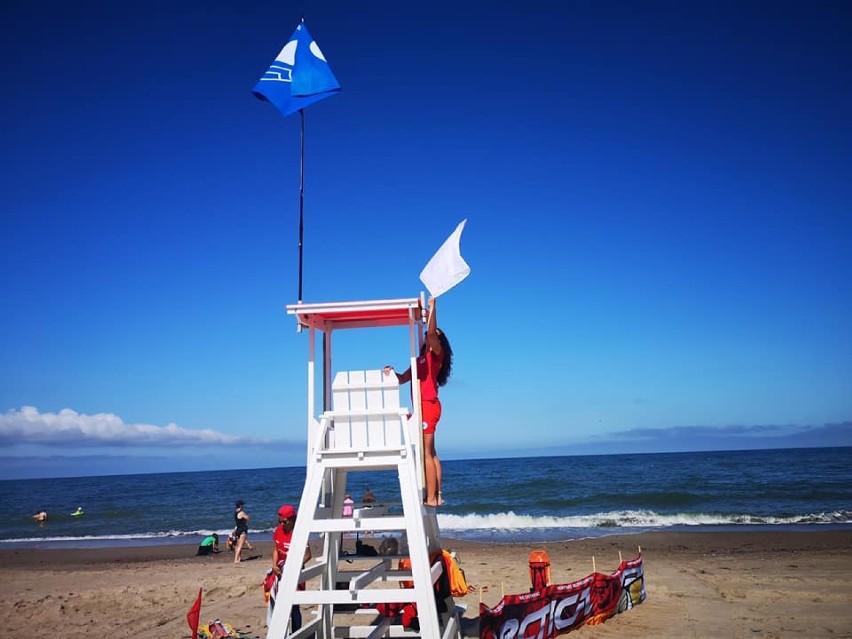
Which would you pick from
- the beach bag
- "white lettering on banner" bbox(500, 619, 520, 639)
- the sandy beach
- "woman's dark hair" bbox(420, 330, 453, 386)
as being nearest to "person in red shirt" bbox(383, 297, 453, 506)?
"woman's dark hair" bbox(420, 330, 453, 386)

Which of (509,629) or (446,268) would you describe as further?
(509,629)

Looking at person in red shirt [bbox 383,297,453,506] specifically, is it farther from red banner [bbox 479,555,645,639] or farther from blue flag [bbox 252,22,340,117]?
blue flag [bbox 252,22,340,117]

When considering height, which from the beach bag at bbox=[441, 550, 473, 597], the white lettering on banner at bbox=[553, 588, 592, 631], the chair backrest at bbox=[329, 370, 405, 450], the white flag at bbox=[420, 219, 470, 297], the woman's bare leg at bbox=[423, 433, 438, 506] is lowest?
the white lettering on banner at bbox=[553, 588, 592, 631]

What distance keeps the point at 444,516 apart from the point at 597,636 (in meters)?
22.4

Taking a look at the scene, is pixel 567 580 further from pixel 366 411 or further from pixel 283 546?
pixel 366 411

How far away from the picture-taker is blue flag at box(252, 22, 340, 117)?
20.9 feet

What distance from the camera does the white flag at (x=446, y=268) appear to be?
4605 mm

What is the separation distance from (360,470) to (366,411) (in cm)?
59

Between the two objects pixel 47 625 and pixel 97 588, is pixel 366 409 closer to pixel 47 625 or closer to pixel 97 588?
pixel 47 625

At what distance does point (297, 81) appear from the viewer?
6.36 m

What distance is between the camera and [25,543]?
1011 inches

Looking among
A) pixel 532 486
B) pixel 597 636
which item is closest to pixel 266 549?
pixel 597 636

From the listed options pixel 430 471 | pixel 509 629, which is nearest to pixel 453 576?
pixel 509 629

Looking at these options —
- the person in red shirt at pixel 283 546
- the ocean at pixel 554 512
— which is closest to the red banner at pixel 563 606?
the person in red shirt at pixel 283 546
